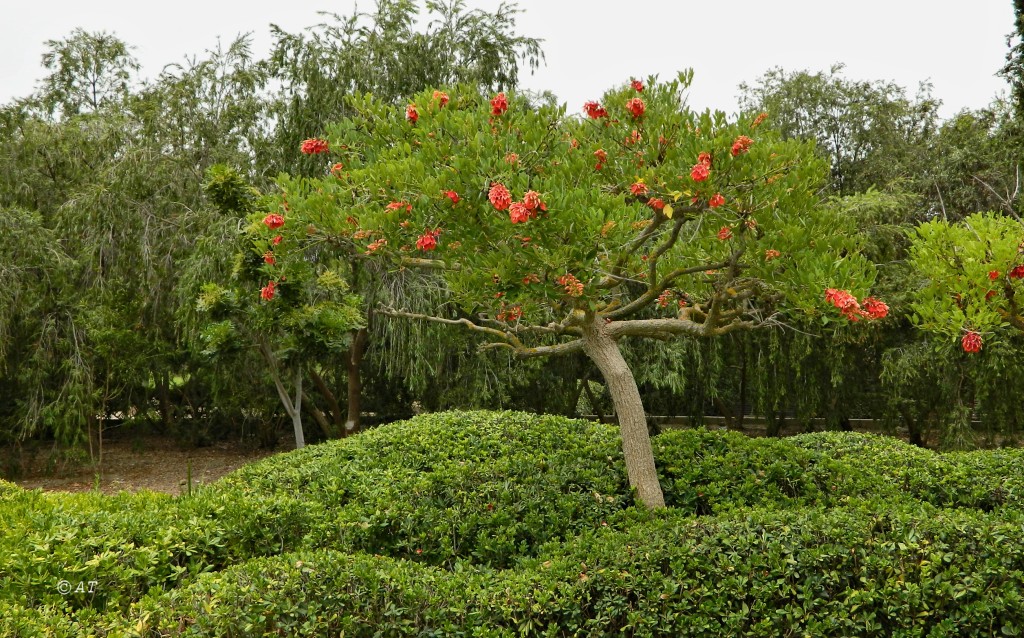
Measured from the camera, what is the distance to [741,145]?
3.22m

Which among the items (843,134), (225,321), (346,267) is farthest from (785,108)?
(225,321)

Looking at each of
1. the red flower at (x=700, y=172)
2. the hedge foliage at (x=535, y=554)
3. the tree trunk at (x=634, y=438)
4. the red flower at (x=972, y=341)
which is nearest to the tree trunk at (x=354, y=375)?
the hedge foliage at (x=535, y=554)

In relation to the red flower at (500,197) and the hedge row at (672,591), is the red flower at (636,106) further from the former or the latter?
the hedge row at (672,591)

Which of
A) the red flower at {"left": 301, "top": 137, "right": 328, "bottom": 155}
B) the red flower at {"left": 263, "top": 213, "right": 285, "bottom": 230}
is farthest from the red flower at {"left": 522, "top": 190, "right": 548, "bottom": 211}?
the red flower at {"left": 301, "top": 137, "right": 328, "bottom": 155}

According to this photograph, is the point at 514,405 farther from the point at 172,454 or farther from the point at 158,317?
the point at 172,454

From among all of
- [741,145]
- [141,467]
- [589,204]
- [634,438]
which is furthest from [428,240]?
[141,467]

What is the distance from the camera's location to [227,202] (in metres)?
6.66

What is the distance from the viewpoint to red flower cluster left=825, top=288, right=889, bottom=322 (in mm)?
3092

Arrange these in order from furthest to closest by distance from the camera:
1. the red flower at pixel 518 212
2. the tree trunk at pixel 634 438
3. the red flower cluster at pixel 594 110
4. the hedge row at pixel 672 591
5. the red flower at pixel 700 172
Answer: the tree trunk at pixel 634 438
the red flower cluster at pixel 594 110
the red flower at pixel 700 172
the red flower at pixel 518 212
the hedge row at pixel 672 591

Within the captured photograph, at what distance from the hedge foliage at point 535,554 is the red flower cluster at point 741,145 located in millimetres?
1731

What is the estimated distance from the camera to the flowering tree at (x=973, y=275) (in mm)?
3680

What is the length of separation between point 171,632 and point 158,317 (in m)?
6.84

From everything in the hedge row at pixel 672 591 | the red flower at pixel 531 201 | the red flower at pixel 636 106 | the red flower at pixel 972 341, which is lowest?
the hedge row at pixel 672 591

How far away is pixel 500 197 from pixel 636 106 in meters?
0.91
